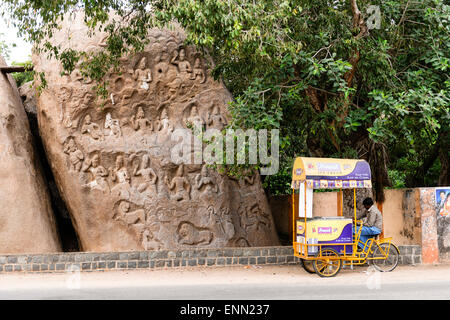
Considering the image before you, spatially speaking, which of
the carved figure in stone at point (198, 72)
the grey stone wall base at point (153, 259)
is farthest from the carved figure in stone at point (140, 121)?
the grey stone wall base at point (153, 259)

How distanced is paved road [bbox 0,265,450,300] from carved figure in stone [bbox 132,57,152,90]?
6.69 meters

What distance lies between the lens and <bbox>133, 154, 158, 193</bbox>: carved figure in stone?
47.9 feet

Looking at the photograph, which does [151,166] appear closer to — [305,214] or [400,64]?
[305,214]

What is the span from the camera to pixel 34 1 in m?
10.5

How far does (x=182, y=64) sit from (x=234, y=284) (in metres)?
8.63

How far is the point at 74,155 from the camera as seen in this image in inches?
576

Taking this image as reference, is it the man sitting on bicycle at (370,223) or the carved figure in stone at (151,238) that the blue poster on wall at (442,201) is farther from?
the carved figure in stone at (151,238)

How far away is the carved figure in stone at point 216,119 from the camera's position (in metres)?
15.3

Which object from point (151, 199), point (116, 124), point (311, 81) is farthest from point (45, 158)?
point (311, 81)

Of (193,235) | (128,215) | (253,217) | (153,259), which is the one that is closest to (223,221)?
(193,235)

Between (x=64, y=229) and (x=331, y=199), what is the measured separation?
992 cm

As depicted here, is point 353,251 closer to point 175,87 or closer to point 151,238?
point 151,238

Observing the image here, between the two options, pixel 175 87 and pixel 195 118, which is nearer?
pixel 195 118
